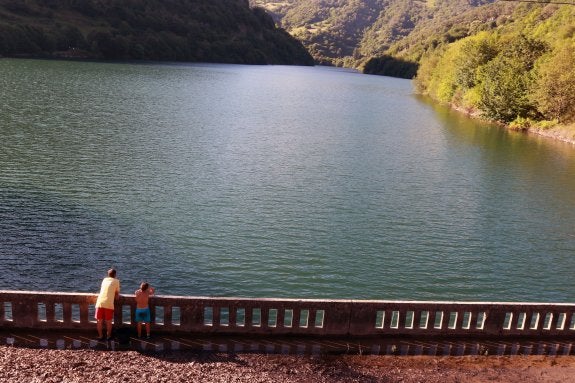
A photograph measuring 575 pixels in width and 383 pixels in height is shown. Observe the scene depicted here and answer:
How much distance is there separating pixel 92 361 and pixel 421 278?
15.7m

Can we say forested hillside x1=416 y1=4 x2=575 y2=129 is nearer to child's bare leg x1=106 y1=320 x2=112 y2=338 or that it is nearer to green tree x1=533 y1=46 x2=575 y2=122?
green tree x1=533 y1=46 x2=575 y2=122

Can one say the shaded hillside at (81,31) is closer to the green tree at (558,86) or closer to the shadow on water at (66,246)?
the green tree at (558,86)

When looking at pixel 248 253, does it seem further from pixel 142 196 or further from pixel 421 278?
pixel 142 196

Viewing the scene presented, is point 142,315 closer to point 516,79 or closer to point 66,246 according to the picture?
point 66,246

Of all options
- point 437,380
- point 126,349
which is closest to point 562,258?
point 437,380

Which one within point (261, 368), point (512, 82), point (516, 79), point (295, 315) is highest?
point (516, 79)

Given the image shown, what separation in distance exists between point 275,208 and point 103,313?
20.3 metres

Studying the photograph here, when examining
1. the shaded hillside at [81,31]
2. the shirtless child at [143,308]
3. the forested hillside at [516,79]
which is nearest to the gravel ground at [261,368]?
the shirtless child at [143,308]

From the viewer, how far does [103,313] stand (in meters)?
13.8

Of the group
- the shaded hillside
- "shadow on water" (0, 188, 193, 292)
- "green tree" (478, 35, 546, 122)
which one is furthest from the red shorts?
the shaded hillside

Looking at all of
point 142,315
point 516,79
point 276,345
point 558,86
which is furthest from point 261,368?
point 516,79

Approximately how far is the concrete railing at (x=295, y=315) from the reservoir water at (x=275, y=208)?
7.27 meters

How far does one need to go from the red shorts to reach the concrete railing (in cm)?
49

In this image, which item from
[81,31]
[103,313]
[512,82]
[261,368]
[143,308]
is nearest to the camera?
[261,368]
